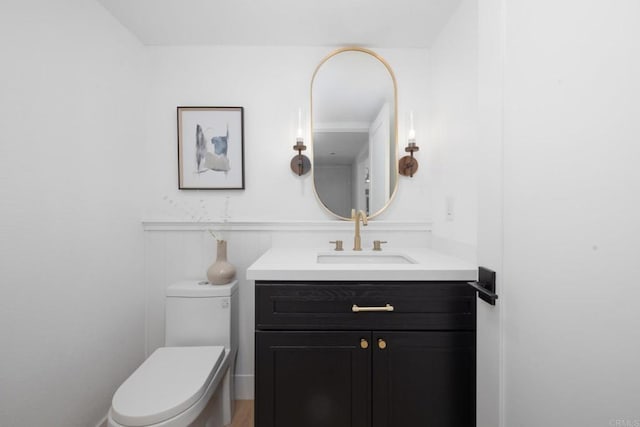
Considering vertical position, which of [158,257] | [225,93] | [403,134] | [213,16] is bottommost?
[158,257]

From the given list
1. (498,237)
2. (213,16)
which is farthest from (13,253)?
(498,237)

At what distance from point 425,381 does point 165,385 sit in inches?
40.9

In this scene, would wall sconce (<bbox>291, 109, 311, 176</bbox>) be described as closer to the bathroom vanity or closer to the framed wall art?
the framed wall art

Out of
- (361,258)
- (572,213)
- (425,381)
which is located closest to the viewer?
(572,213)

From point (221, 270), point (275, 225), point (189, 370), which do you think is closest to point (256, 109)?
point (275, 225)

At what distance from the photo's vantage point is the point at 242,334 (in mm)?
1740

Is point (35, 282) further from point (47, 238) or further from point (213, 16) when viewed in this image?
point (213, 16)

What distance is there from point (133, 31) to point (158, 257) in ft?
4.46

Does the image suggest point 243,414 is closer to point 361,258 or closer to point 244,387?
point 244,387

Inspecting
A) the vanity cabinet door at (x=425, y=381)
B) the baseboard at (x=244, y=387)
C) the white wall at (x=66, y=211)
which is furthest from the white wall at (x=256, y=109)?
the baseboard at (x=244, y=387)

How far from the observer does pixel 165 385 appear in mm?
1115

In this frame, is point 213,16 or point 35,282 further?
point 213,16

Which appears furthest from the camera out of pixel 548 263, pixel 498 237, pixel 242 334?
pixel 242 334

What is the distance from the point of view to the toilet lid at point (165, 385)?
38.6 inches
